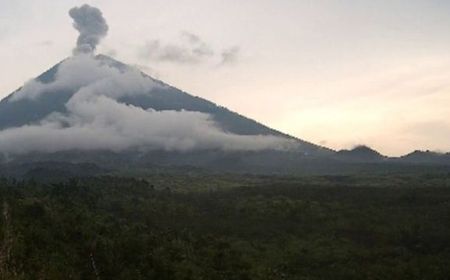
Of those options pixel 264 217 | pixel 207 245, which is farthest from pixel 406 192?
pixel 207 245

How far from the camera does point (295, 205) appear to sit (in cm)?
12975

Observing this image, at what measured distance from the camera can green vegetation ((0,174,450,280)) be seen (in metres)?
57.5

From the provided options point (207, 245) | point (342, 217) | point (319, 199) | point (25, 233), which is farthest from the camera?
point (319, 199)

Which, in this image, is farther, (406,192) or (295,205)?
(406,192)

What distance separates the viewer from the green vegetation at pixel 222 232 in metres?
57.5

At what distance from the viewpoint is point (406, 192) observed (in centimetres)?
13975

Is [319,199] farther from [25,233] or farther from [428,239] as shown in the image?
[25,233]

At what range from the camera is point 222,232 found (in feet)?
351

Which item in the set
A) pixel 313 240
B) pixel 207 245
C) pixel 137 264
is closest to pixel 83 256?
pixel 137 264

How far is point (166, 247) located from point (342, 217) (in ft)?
190

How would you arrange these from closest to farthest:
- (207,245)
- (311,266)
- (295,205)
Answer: (207,245) < (311,266) < (295,205)

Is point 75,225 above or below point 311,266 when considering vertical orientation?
above

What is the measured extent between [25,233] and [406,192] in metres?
104

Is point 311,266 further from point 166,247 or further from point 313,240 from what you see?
point 166,247
